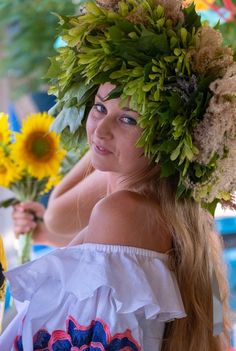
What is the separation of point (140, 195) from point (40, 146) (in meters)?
0.53

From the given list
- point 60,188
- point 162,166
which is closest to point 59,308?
point 162,166

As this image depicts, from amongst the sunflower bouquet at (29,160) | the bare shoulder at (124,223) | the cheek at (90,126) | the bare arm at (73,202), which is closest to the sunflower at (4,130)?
the sunflower bouquet at (29,160)

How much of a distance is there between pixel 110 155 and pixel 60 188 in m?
0.45

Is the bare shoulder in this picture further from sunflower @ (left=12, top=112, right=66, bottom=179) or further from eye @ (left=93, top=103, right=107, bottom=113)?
sunflower @ (left=12, top=112, right=66, bottom=179)

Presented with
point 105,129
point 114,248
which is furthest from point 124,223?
point 105,129

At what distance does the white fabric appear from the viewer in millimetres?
947

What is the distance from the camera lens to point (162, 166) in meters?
1.03

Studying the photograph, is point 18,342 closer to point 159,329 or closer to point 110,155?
point 159,329

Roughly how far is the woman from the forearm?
0.78 feet

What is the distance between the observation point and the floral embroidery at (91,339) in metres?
0.94

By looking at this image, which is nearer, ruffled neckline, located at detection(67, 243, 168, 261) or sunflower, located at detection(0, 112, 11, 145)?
ruffled neckline, located at detection(67, 243, 168, 261)

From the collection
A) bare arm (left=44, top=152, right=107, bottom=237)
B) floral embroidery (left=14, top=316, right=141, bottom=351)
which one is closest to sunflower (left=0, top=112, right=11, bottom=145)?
bare arm (left=44, top=152, right=107, bottom=237)

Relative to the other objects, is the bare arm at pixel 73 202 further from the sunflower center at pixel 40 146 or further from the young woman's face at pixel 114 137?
A: the young woman's face at pixel 114 137

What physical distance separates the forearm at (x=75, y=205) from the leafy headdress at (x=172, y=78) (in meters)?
0.29
